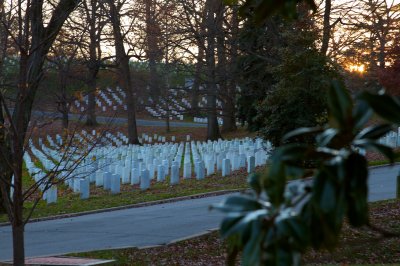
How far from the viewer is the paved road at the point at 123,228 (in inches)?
540

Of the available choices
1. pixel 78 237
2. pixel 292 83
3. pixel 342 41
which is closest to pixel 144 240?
pixel 78 237

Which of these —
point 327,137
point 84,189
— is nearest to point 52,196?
point 84,189

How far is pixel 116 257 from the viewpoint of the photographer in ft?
38.5

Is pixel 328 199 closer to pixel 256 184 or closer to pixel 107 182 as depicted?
pixel 256 184

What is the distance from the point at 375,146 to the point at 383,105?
11cm

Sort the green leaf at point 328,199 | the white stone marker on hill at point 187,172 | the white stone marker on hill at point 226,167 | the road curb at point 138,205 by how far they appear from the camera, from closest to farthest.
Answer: the green leaf at point 328,199 → the road curb at point 138,205 → the white stone marker on hill at point 226,167 → the white stone marker on hill at point 187,172

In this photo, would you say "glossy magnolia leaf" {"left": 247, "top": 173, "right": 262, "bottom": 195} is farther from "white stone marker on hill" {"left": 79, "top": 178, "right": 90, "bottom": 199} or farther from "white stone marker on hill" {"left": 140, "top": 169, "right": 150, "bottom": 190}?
"white stone marker on hill" {"left": 140, "top": 169, "right": 150, "bottom": 190}

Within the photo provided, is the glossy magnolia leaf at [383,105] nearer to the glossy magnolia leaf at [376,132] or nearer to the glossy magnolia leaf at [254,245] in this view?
the glossy magnolia leaf at [376,132]

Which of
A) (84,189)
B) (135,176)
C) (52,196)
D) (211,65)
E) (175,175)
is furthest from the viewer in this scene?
(211,65)

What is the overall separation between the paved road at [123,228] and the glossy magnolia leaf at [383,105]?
11.6 meters

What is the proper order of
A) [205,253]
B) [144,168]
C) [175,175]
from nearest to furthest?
[205,253], [175,175], [144,168]

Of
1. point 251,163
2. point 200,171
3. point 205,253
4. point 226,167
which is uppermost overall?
point 251,163

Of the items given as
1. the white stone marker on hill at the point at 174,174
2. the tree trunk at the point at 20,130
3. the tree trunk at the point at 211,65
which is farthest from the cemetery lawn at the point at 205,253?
the tree trunk at the point at 211,65

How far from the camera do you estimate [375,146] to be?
1.66m
